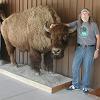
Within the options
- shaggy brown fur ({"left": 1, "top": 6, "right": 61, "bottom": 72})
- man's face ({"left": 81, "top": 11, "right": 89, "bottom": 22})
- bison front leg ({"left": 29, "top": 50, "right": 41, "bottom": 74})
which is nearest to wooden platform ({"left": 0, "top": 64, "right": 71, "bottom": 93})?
bison front leg ({"left": 29, "top": 50, "right": 41, "bottom": 74})

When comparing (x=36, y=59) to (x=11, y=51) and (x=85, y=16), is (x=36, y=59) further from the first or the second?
(x=85, y=16)

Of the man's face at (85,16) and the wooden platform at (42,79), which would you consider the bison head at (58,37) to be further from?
the wooden platform at (42,79)

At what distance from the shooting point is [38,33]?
545 cm

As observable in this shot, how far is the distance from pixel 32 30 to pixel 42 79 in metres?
1.02

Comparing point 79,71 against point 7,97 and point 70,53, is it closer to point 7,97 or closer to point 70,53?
point 70,53

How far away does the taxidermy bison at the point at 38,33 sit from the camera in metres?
4.98

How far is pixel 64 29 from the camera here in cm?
499

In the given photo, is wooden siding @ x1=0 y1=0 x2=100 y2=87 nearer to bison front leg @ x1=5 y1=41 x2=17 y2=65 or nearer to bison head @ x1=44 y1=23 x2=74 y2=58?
bison head @ x1=44 y1=23 x2=74 y2=58

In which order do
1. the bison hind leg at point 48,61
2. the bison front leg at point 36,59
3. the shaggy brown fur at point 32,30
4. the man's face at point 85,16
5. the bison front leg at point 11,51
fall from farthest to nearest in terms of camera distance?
Answer: the bison front leg at point 11,51
the bison hind leg at point 48,61
the bison front leg at point 36,59
the shaggy brown fur at point 32,30
the man's face at point 85,16

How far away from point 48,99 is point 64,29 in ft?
4.25

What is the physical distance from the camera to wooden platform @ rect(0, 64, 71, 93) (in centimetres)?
516

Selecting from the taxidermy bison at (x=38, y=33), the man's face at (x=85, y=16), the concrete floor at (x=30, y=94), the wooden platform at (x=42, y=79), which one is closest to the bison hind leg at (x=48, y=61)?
the taxidermy bison at (x=38, y=33)

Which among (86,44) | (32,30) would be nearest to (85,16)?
(86,44)

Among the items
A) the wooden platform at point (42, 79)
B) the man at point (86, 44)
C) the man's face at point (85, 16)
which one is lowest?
the wooden platform at point (42, 79)
